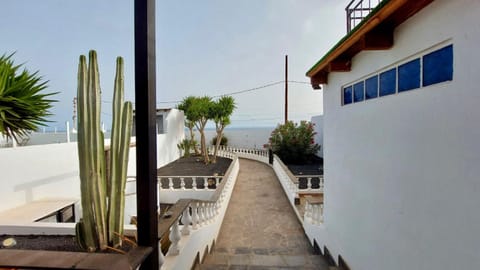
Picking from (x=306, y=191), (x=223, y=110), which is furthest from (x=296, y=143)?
(x=306, y=191)

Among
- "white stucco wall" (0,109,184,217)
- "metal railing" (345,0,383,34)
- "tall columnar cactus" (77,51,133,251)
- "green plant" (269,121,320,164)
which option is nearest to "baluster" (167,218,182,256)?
"tall columnar cactus" (77,51,133,251)

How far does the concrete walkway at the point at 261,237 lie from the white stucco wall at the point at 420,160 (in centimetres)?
109

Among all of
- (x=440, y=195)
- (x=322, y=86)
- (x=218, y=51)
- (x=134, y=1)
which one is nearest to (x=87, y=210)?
(x=134, y=1)

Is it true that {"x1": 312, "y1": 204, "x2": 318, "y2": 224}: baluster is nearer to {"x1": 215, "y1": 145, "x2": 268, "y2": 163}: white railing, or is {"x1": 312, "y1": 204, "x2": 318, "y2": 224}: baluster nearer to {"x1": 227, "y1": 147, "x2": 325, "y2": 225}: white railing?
{"x1": 227, "y1": 147, "x2": 325, "y2": 225}: white railing

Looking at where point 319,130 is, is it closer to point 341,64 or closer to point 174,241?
point 341,64

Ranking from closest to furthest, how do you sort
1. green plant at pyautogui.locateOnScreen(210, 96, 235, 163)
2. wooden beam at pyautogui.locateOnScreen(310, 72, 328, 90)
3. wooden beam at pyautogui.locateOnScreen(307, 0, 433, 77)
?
1. wooden beam at pyautogui.locateOnScreen(307, 0, 433, 77)
2. wooden beam at pyautogui.locateOnScreen(310, 72, 328, 90)
3. green plant at pyautogui.locateOnScreen(210, 96, 235, 163)

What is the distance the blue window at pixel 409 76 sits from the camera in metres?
2.04

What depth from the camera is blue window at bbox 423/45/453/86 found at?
1.68 metres

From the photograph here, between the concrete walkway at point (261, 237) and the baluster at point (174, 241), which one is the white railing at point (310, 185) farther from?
the baluster at point (174, 241)

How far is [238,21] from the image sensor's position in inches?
351

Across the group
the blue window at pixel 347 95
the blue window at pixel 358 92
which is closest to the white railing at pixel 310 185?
the blue window at pixel 347 95

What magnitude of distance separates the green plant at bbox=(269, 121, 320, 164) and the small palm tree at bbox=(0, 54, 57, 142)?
1131 cm

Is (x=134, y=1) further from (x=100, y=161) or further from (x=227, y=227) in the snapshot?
(x=227, y=227)

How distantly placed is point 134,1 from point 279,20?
8033mm
